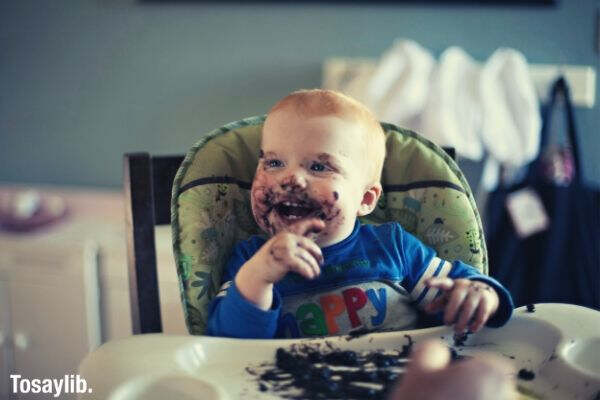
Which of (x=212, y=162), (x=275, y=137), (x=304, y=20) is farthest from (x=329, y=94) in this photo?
(x=304, y=20)

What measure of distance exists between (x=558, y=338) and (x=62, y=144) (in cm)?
171

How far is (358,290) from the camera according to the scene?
83 centimetres

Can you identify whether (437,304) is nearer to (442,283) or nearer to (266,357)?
(442,283)

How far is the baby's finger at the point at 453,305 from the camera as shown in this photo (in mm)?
715

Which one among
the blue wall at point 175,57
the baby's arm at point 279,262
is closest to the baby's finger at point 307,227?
the baby's arm at point 279,262

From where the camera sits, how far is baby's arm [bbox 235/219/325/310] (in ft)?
2.26

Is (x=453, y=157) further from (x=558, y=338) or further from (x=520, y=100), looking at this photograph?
(x=520, y=100)

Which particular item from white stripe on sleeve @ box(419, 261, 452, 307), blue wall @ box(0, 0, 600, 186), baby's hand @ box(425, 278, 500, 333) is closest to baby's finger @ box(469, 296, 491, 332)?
baby's hand @ box(425, 278, 500, 333)

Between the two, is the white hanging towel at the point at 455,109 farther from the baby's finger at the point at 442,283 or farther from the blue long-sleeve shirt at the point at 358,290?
the baby's finger at the point at 442,283

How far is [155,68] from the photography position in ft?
6.37

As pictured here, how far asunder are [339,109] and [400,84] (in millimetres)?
757

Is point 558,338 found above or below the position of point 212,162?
below

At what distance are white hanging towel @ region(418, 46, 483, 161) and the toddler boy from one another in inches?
24.3

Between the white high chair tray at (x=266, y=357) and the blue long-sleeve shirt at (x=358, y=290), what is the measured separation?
0.03 meters
